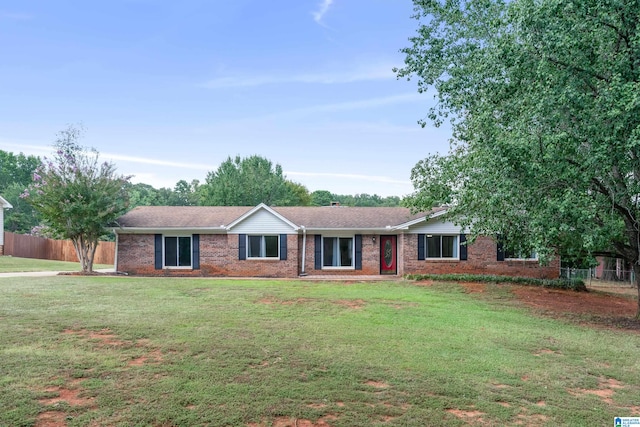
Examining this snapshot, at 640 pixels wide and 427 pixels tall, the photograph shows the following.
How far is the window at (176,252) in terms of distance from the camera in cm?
2011

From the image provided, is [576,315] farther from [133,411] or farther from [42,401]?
[42,401]

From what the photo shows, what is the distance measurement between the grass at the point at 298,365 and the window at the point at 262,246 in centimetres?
921

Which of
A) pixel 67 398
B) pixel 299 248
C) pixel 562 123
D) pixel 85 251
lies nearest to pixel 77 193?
pixel 85 251

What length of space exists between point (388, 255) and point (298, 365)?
1540cm

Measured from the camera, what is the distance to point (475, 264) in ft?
64.1

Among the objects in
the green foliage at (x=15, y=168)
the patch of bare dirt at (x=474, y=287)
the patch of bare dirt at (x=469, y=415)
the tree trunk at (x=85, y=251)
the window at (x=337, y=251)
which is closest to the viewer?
the patch of bare dirt at (x=469, y=415)

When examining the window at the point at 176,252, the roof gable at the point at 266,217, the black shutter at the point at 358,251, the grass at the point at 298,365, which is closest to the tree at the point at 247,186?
the roof gable at the point at 266,217

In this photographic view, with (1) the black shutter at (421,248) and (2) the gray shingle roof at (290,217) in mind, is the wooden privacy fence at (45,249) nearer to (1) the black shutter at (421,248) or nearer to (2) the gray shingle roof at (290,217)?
(2) the gray shingle roof at (290,217)

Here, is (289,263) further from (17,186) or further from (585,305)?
(17,186)

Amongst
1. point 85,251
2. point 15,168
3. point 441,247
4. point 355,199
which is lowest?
point 85,251

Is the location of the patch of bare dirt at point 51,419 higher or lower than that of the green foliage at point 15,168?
lower

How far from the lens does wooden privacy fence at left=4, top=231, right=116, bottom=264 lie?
29.7 metres

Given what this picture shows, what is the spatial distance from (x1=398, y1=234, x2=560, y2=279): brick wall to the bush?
1.10m

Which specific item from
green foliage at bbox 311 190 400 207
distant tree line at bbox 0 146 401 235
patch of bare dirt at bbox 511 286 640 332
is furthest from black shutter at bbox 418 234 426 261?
green foliage at bbox 311 190 400 207
